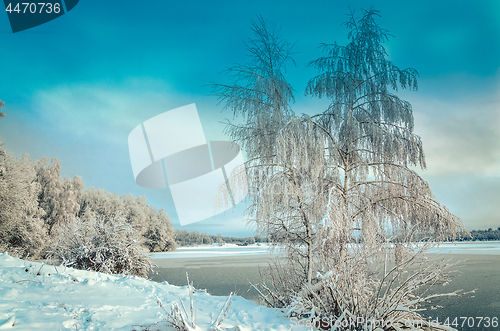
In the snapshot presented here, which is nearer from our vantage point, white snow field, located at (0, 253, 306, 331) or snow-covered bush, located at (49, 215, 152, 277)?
white snow field, located at (0, 253, 306, 331)

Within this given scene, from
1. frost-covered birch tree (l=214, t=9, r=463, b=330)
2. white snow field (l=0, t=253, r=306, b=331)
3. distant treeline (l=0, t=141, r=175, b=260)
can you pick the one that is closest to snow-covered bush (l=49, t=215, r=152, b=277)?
distant treeline (l=0, t=141, r=175, b=260)

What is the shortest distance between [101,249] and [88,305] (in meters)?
5.44

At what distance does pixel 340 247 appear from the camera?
3.55m

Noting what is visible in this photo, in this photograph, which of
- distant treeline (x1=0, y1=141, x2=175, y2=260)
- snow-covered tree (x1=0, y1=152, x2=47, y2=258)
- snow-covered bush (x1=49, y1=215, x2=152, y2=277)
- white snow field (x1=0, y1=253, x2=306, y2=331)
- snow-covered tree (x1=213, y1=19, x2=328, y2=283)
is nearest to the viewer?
white snow field (x1=0, y1=253, x2=306, y2=331)

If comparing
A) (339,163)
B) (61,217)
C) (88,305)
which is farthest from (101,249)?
(61,217)

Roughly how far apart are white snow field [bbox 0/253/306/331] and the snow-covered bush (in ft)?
10.3

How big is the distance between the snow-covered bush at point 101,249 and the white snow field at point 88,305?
10.3ft

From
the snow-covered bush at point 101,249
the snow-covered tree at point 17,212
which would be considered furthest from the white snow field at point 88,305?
the snow-covered tree at point 17,212

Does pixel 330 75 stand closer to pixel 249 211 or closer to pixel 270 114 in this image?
pixel 270 114

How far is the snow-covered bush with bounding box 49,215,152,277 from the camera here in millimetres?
7945

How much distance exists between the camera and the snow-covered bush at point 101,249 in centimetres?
795

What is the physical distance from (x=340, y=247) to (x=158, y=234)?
2636cm

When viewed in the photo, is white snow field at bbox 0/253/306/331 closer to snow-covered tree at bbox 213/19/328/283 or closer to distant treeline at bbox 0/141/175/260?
snow-covered tree at bbox 213/19/328/283

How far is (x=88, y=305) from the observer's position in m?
3.25
